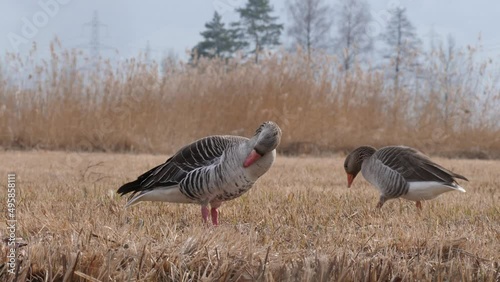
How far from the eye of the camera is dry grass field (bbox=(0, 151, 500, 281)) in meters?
2.27

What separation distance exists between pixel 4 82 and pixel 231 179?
960cm

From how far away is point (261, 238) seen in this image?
10.1ft

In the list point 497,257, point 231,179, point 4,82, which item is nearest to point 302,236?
point 231,179

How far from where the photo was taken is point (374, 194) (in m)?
5.40

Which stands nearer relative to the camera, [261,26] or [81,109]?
[81,109]

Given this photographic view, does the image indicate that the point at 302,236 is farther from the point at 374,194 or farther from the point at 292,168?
the point at 292,168

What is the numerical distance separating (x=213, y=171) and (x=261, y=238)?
0.65m

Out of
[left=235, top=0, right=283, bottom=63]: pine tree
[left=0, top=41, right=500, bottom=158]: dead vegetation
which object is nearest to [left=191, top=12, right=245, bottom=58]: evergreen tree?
[left=235, top=0, right=283, bottom=63]: pine tree

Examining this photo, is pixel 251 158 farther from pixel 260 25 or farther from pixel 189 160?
pixel 260 25

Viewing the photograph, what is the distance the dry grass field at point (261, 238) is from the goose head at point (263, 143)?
1.24 feet

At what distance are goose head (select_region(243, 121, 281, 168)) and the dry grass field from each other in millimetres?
377

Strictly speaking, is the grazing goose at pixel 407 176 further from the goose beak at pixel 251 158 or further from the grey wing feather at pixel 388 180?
the goose beak at pixel 251 158

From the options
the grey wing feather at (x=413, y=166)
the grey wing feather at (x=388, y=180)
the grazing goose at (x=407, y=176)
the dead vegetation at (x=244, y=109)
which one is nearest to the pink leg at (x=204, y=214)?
the grazing goose at (x=407, y=176)

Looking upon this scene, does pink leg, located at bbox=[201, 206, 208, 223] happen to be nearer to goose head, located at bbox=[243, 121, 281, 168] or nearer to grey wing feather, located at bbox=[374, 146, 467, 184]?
goose head, located at bbox=[243, 121, 281, 168]
